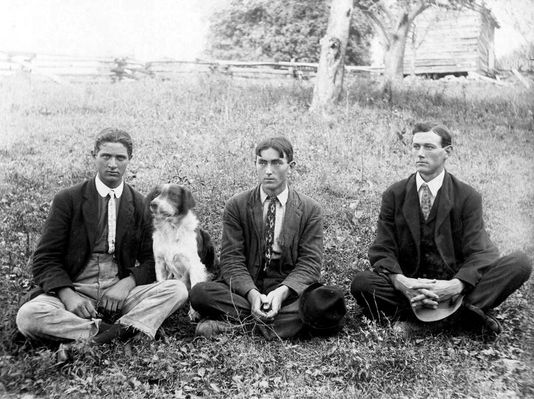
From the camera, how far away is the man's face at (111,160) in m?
3.92

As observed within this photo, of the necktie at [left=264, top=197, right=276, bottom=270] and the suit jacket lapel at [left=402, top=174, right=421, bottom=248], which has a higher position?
the suit jacket lapel at [left=402, top=174, right=421, bottom=248]

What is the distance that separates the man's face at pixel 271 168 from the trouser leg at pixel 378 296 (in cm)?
100

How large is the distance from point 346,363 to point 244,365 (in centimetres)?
67

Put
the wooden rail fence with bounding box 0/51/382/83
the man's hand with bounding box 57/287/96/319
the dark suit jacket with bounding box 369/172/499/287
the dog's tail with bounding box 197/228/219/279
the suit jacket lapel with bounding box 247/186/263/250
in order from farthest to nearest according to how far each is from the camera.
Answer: the wooden rail fence with bounding box 0/51/382/83 < the dog's tail with bounding box 197/228/219/279 < the suit jacket lapel with bounding box 247/186/263/250 < the dark suit jacket with bounding box 369/172/499/287 < the man's hand with bounding box 57/287/96/319

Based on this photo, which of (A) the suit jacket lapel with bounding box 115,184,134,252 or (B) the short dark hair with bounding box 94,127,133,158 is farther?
(A) the suit jacket lapel with bounding box 115,184,134,252

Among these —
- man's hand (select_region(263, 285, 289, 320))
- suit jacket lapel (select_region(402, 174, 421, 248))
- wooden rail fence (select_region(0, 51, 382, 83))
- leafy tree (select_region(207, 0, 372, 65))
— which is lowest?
man's hand (select_region(263, 285, 289, 320))

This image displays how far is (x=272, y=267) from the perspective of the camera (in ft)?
13.8

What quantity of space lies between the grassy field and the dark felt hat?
0.15 meters

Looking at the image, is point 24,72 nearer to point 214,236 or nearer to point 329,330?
point 214,236

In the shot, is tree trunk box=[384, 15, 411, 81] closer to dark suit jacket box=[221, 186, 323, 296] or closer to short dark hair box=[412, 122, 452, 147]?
short dark hair box=[412, 122, 452, 147]

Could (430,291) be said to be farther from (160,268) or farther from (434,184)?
(160,268)

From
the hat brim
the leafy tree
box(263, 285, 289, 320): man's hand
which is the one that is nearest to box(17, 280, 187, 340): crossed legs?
box(263, 285, 289, 320): man's hand

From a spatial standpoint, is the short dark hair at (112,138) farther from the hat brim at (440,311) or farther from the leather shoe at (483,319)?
the leather shoe at (483,319)

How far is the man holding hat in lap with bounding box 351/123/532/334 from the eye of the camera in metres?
3.79
